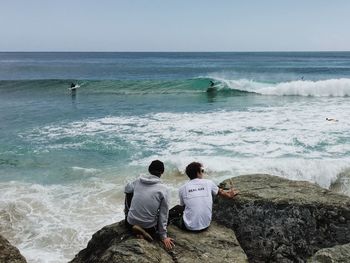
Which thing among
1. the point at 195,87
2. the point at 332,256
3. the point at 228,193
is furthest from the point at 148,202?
the point at 195,87

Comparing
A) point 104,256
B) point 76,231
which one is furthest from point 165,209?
point 76,231

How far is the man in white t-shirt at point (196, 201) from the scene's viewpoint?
543cm

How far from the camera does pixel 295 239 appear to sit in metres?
5.65

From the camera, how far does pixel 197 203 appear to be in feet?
18.0

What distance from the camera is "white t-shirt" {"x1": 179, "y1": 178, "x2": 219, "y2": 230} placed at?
543cm

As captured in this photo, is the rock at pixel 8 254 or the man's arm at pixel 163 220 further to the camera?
the rock at pixel 8 254

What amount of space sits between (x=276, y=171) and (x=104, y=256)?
8326 millimetres

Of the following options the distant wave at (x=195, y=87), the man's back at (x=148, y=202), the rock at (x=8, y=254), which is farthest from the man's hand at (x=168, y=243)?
the distant wave at (x=195, y=87)

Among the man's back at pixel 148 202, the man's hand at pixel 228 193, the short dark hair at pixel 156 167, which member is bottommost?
the man's hand at pixel 228 193

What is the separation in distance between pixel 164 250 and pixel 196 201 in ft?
2.77

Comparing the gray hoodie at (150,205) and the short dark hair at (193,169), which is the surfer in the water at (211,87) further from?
the gray hoodie at (150,205)

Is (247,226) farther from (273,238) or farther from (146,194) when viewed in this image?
(146,194)

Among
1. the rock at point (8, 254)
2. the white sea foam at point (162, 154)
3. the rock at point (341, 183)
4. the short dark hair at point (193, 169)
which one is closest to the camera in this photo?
the rock at point (8, 254)

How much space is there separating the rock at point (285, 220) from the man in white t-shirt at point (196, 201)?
0.57 metres
